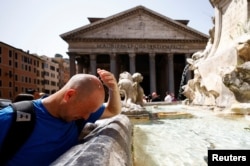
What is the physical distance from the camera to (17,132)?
120 centimetres

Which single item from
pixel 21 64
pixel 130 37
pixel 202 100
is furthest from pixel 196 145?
pixel 21 64

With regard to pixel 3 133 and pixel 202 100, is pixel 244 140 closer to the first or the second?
pixel 3 133

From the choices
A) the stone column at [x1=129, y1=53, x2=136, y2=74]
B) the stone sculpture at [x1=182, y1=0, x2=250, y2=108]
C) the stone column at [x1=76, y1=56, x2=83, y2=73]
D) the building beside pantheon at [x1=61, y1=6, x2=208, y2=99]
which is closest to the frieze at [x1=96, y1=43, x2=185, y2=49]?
the building beside pantheon at [x1=61, y1=6, x2=208, y2=99]

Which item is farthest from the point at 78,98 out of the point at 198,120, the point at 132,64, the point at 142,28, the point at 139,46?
the point at 142,28

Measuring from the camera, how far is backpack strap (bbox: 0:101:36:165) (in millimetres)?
1176

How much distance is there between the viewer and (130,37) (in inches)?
1361

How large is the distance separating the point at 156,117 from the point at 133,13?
101 ft

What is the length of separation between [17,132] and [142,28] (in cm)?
3448

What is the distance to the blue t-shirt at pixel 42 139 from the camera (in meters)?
1.22

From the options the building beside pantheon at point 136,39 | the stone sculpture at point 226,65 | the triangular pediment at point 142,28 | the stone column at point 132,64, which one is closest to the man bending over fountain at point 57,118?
the stone sculpture at point 226,65

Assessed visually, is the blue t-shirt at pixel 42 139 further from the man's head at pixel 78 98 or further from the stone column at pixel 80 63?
the stone column at pixel 80 63

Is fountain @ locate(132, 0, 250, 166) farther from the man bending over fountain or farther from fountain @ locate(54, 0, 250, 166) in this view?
the man bending over fountain

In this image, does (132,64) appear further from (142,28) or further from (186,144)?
(186,144)

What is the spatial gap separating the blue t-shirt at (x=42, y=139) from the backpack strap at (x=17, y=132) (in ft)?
0.06
